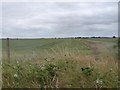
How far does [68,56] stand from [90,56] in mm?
764

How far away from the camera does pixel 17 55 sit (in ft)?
24.5

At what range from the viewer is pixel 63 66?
605 centimetres

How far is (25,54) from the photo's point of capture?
7.48 metres

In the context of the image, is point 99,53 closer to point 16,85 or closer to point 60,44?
point 60,44

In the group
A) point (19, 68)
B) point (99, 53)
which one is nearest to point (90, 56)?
point (99, 53)

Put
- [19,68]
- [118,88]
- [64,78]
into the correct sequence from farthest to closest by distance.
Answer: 1. [19,68]
2. [64,78]
3. [118,88]

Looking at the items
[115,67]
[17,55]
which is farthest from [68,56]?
[17,55]

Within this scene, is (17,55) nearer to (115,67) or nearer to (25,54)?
(25,54)

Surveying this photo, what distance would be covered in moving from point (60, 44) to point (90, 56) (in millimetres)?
1197

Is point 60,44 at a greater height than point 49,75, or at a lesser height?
greater

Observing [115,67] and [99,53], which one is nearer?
[115,67]

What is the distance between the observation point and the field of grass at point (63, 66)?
17.5ft

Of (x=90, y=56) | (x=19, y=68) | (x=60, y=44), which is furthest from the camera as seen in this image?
(x=60, y=44)

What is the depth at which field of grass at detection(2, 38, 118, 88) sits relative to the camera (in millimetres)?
5332
